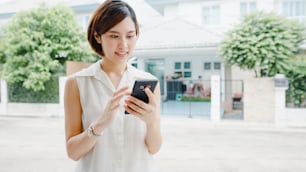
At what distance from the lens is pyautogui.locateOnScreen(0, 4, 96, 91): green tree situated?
430 cm

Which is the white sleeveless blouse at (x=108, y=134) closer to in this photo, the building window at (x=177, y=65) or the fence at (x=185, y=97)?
the fence at (x=185, y=97)

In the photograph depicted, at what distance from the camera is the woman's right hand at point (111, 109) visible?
1.78 ft

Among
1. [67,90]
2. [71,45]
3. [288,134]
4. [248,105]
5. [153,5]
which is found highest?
[153,5]

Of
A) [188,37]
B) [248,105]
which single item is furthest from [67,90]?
[188,37]

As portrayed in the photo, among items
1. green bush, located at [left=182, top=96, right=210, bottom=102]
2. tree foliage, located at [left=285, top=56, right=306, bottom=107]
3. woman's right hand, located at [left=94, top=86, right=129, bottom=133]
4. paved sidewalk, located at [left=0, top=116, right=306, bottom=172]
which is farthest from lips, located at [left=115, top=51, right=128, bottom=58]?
green bush, located at [left=182, top=96, right=210, bottom=102]

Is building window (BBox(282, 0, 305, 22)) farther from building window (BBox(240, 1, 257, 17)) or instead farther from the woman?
the woman

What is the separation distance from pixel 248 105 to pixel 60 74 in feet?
11.1

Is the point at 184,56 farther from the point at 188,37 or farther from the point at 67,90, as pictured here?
the point at 67,90

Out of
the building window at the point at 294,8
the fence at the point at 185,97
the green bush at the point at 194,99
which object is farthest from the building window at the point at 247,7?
the green bush at the point at 194,99

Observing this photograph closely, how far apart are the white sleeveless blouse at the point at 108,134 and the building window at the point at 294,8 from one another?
19.0 ft

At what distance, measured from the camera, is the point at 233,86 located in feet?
16.1

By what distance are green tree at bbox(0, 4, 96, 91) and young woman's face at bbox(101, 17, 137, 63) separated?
13.2 feet

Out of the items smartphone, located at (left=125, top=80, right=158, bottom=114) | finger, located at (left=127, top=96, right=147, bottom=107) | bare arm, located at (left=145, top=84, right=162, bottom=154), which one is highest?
smartphone, located at (left=125, top=80, right=158, bottom=114)

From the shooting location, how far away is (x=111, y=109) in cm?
55
